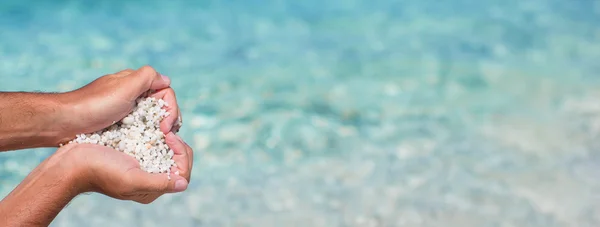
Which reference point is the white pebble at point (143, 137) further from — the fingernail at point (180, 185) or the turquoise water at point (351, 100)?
the turquoise water at point (351, 100)

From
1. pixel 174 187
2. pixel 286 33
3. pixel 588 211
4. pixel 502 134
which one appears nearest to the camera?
pixel 174 187

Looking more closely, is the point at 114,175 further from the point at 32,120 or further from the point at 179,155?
the point at 32,120

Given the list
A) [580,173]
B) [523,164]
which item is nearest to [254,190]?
[523,164]

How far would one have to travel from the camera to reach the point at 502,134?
12.5 feet

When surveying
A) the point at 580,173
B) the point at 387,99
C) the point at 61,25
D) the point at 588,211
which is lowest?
the point at 588,211

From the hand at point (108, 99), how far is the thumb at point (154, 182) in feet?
0.51

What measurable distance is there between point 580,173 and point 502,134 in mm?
508

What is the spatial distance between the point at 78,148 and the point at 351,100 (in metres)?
2.43

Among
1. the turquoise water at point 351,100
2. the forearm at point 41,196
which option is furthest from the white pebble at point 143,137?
the turquoise water at point 351,100

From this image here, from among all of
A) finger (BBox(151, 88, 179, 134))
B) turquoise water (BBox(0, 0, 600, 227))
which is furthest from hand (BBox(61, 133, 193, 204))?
turquoise water (BBox(0, 0, 600, 227))

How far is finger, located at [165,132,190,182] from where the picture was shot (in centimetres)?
198

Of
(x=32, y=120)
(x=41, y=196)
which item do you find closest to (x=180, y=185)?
(x=41, y=196)

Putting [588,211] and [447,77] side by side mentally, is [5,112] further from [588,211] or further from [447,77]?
[447,77]

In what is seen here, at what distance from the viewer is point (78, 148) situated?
6.26 ft
